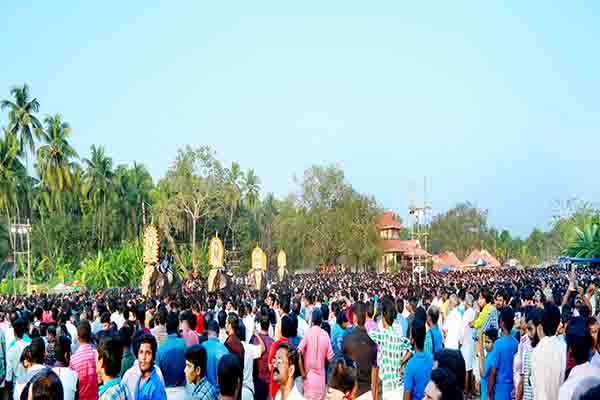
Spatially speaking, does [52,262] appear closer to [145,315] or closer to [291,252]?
[291,252]

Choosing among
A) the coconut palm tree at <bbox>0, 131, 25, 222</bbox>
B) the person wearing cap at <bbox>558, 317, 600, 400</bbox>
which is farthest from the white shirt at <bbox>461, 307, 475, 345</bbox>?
the coconut palm tree at <bbox>0, 131, 25, 222</bbox>

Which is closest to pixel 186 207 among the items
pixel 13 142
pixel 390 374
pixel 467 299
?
pixel 13 142

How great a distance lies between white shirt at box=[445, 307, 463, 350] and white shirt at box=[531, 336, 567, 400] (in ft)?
16.4

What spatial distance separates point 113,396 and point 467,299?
949 centimetres

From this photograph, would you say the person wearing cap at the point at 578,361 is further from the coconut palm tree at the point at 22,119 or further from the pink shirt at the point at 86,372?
the coconut palm tree at the point at 22,119

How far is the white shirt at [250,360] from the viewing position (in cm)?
700

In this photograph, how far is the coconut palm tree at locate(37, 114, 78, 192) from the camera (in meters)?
49.2

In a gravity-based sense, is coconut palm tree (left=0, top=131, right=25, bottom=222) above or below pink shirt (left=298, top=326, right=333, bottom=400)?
above

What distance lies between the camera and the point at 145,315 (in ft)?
33.7

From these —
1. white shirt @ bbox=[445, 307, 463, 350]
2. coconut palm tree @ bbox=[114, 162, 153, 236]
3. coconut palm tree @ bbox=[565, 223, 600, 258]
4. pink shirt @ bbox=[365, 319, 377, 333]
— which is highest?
coconut palm tree @ bbox=[114, 162, 153, 236]

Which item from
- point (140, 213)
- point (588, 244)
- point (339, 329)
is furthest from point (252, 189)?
point (339, 329)

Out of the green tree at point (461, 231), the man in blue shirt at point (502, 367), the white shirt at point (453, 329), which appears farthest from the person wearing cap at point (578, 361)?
the green tree at point (461, 231)

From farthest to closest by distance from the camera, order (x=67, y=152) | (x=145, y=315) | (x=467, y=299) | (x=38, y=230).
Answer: (x=38, y=230)
(x=67, y=152)
(x=467, y=299)
(x=145, y=315)

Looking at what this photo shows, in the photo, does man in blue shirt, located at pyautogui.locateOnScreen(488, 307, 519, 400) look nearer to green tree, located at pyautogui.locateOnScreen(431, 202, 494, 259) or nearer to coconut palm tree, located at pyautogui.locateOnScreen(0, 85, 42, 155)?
coconut palm tree, located at pyautogui.locateOnScreen(0, 85, 42, 155)
